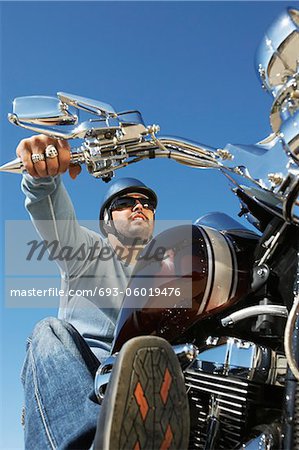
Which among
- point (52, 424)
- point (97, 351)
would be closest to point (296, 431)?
point (52, 424)

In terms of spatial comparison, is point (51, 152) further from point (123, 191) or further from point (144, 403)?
point (123, 191)

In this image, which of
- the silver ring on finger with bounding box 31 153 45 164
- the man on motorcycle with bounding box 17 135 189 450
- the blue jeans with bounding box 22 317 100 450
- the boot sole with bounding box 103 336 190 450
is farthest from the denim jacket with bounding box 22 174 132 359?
the boot sole with bounding box 103 336 190 450

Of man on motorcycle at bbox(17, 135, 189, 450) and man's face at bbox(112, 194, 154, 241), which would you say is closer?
man on motorcycle at bbox(17, 135, 189, 450)

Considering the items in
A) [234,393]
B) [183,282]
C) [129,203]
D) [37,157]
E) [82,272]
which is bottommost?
[234,393]

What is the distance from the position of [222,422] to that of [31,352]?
1.27ft

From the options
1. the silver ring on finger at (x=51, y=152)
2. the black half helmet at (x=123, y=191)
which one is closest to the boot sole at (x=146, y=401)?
the silver ring on finger at (x=51, y=152)

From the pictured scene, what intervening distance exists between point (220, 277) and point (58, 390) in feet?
1.15

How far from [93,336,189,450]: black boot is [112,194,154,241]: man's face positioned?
124 centimetres

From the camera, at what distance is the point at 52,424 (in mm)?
1094

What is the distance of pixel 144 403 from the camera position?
84 centimetres

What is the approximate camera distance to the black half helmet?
2252mm

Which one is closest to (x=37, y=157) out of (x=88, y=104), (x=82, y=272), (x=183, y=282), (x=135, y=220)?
(x=88, y=104)

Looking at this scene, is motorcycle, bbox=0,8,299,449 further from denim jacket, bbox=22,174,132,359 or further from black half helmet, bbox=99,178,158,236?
black half helmet, bbox=99,178,158,236

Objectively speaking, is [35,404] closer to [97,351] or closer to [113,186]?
[97,351]
